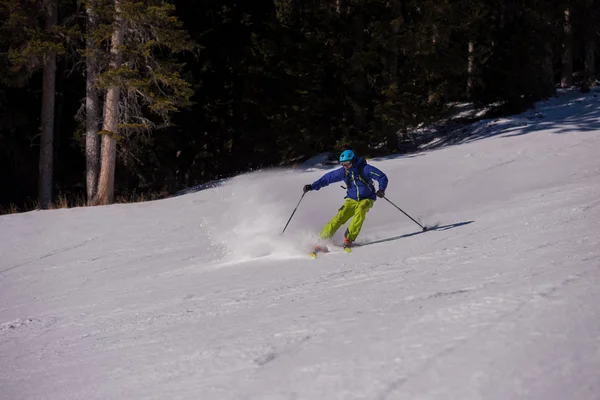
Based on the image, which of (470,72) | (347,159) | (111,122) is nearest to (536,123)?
(470,72)

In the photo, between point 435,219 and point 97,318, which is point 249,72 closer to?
point 435,219

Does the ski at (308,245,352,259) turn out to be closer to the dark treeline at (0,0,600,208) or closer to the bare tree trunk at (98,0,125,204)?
A: the dark treeline at (0,0,600,208)

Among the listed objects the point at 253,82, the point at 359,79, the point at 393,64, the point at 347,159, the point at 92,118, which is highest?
the point at 393,64

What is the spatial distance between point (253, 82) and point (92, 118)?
22.5 ft

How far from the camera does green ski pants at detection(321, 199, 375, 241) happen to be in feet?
29.0

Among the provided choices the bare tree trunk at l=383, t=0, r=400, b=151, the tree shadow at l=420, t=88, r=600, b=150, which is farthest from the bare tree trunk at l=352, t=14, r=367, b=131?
the tree shadow at l=420, t=88, r=600, b=150

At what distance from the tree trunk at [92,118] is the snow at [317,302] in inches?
168

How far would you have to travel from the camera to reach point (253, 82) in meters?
21.7

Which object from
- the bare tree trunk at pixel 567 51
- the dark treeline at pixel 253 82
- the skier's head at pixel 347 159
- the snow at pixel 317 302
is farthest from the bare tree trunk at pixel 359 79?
the skier's head at pixel 347 159

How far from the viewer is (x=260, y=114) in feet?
73.9

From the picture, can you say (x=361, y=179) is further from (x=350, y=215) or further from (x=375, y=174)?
(x=350, y=215)

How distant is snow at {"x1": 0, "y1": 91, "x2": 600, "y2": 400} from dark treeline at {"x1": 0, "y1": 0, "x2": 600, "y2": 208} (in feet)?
19.9

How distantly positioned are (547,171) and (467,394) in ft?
38.4

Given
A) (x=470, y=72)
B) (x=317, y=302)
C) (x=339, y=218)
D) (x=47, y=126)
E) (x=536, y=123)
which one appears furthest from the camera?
(x=470, y=72)
